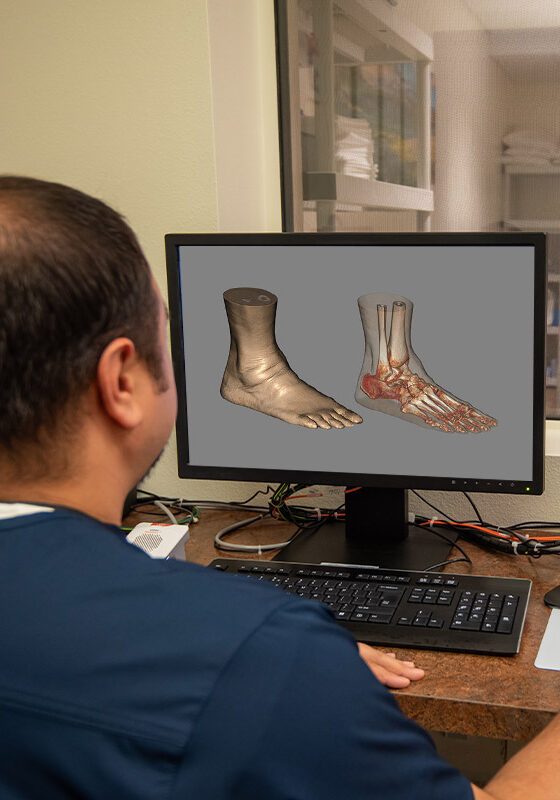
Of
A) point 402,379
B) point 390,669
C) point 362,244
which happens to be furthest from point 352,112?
point 390,669

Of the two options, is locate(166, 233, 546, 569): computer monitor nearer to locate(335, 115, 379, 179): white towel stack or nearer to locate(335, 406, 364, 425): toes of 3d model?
locate(335, 406, 364, 425): toes of 3d model

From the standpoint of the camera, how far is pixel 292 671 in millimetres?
639

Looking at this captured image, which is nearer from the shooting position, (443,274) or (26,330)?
(26,330)

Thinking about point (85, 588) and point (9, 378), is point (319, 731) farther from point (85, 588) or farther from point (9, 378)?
point (9, 378)

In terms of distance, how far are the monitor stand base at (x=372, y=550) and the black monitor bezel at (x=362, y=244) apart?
108mm

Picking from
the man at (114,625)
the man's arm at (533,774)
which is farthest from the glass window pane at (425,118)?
the man at (114,625)

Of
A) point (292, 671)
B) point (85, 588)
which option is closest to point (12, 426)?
point (85, 588)

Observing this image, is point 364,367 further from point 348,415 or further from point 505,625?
point 505,625

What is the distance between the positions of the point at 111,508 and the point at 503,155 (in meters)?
1.30

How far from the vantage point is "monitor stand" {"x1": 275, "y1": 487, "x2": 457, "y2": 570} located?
1.48 meters

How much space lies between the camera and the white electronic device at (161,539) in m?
1.44

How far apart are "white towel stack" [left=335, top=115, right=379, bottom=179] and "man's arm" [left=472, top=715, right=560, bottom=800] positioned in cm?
124

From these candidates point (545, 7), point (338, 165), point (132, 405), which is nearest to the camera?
point (132, 405)

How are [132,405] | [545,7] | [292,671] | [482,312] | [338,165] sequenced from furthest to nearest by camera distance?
1. [338,165]
2. [545,7]
3. [482,312]
4. [132,405]
5. [292,671]
